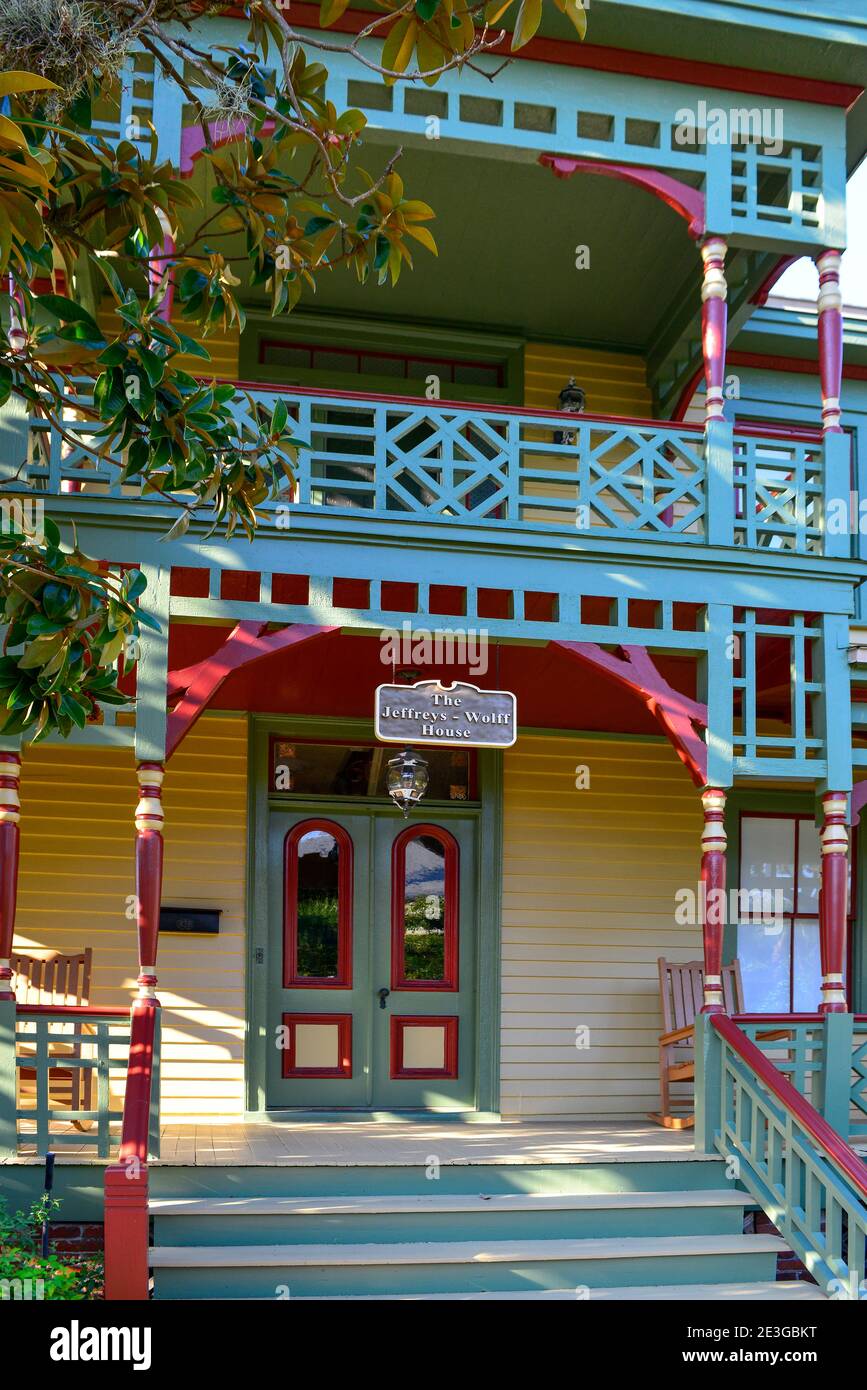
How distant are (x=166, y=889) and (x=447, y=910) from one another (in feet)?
6.77

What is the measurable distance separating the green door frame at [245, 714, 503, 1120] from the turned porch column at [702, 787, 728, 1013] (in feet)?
7.80

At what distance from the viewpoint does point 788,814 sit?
37.4 feet

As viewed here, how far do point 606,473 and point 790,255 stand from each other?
2.06m

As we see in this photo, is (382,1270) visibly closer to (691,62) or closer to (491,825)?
(491,825)

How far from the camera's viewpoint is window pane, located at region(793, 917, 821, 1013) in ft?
36.6

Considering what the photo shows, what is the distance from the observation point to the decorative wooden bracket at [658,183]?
29.1ft

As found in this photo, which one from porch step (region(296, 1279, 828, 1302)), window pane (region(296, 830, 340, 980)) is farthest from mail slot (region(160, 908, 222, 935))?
porch step (region(296, 1279, 828, 1302))

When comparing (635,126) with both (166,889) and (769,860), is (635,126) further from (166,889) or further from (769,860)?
(166,889)

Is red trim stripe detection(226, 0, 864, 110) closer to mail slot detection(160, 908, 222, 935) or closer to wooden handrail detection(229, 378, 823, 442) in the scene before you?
wooden handrail detection(229, 378, 823, 442)

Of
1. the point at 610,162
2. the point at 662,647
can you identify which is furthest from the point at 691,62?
the point at 662,647

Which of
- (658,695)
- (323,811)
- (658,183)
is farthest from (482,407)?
(323,811)

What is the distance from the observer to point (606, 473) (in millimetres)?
8891

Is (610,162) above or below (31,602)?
above

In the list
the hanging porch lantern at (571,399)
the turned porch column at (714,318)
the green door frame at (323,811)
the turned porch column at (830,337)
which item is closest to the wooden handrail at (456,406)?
the turned porch column at (714,318)
